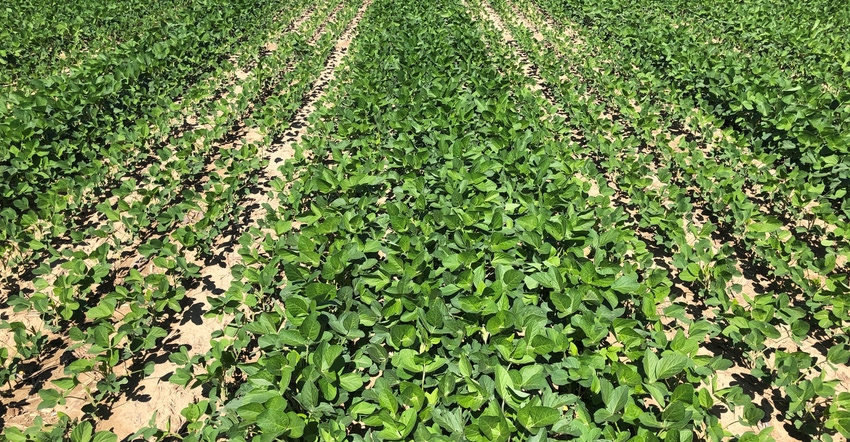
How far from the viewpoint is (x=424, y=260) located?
2746 millimetres

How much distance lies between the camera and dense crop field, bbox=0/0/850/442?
2.15 meters

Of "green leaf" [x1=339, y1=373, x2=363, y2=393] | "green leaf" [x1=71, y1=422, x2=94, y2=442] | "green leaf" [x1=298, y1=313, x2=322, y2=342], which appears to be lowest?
"green leaf" [x1=71, y1=422, x2=94, y2=442]

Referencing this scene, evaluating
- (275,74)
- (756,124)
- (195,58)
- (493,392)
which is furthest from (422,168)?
(195,58)

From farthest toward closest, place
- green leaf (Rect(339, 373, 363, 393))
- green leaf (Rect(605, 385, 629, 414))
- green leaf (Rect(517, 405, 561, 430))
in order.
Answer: green leaf (Rect(339, 373, 363, 393))
green leaf (Rect(605, 385, 629, 414))
green leaf (Rect(517, 405, 561, 430))

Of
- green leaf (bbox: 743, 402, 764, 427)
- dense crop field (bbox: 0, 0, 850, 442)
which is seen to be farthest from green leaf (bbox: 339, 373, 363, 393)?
green leaf (bbox: 743, 402, 764, 427)

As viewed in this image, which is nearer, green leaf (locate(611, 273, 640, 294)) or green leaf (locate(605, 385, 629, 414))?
green leaf (locate(605, 385, 629, 414))

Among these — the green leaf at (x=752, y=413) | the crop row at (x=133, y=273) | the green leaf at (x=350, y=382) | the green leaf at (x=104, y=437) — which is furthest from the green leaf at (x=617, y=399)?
the crop row at (x=133, y=273)

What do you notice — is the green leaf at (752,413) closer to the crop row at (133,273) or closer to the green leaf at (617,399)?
the green leaf at (617,399)

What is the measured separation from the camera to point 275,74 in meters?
8.20

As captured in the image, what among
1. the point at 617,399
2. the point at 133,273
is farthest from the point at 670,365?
the point at 133,273

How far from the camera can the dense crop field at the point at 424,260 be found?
2.15m

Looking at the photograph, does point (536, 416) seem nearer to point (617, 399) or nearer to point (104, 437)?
point (617, 399)

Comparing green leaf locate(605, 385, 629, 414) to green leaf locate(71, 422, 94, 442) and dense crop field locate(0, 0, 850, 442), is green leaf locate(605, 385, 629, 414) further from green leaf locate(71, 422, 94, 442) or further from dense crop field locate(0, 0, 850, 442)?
green leaf locate(71, 422, 94, 442)

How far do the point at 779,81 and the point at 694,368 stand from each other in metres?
5.92
